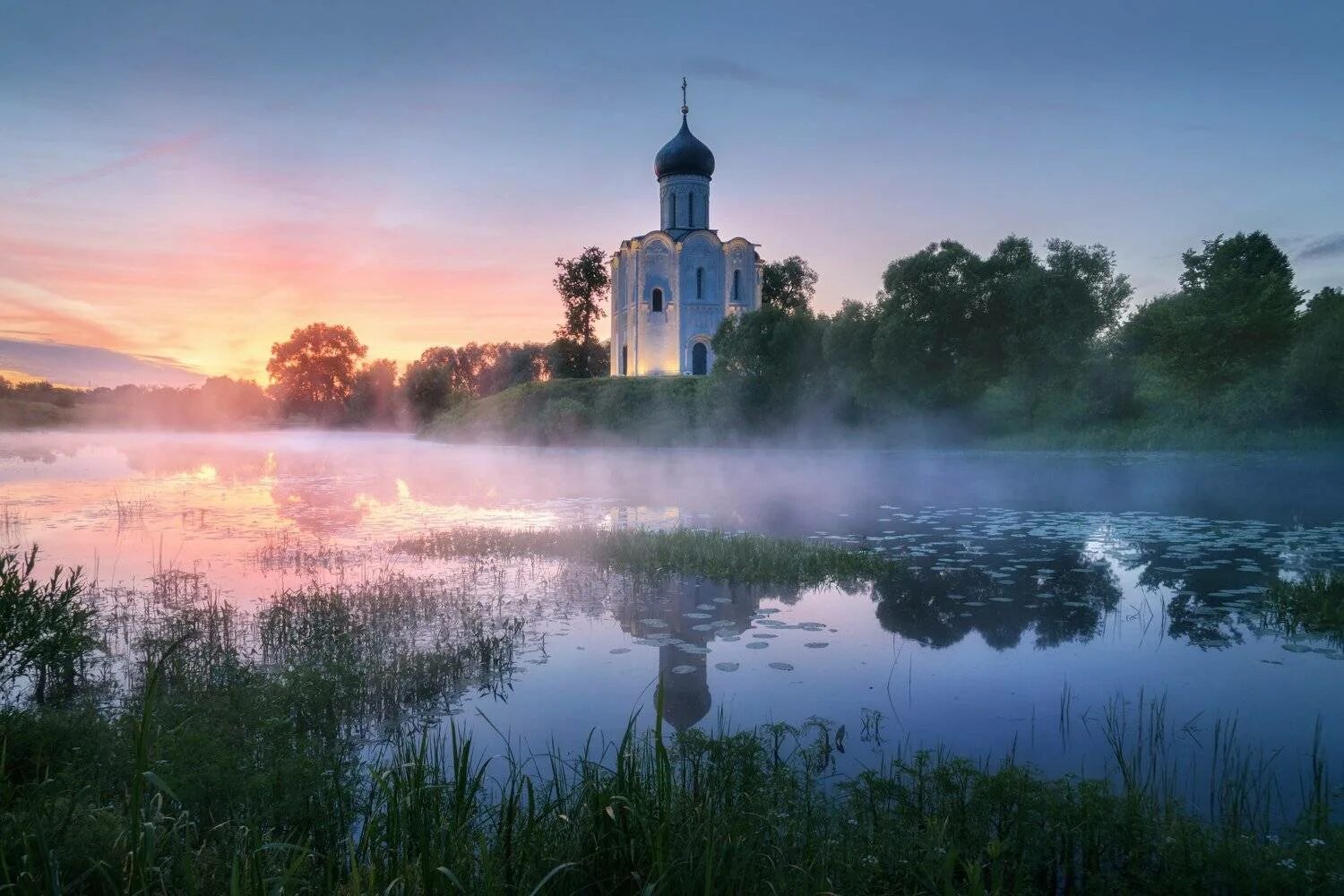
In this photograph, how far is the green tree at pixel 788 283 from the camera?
219 ft

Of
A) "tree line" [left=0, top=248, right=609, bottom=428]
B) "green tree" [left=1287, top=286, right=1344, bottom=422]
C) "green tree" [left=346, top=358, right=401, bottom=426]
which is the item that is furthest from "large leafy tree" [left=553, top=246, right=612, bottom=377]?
"green tree" [left=1287, top=286, right=1344, bottom=422]

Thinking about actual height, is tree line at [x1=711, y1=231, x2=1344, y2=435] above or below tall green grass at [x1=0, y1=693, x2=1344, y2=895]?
above

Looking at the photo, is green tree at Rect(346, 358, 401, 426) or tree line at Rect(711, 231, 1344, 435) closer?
tree line at Rect(711, 231, 1344, 435)

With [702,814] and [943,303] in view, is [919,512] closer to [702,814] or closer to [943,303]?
[702,814]

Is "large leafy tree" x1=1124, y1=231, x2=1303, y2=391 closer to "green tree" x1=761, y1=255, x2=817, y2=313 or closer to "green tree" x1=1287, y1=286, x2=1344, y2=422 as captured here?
"green tree" x1=1287, y1=286, x2=1344, y2=422

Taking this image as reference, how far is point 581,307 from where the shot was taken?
70562 mm

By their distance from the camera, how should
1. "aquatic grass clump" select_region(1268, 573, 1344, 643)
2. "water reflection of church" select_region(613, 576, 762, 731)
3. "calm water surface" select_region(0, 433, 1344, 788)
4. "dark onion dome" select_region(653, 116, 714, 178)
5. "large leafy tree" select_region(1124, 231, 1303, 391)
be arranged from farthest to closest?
"dark onion dome" select_region(653, 116, 714, 178), "large leafy tree" select_region(1124, 231, 1303, 391), "aquatic grass clump" select_region(1268, 573, 1344, 643), "water reflection of church" select_region(613, 576, 762, 731), "calm water surface" select_region(0, 433, 1344, 788)

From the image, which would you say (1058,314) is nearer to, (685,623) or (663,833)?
(685,623)

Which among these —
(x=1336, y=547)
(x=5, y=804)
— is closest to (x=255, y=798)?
(x=5, y=804)

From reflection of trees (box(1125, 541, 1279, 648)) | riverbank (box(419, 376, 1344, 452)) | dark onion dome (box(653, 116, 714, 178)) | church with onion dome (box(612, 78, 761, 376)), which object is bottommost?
reflection of trees (box(1125, 541, 1279, 648))

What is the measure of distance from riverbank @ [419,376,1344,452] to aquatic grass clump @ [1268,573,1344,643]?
27123mm

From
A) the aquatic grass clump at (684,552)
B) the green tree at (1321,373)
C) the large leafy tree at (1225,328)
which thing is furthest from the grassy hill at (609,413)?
the aquatic grass clump at (684,552)

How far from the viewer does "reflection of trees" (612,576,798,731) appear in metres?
6.96

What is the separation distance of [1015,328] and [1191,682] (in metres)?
35.7
